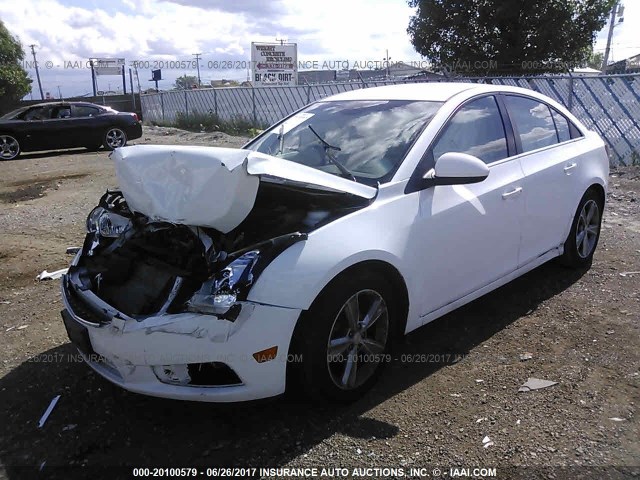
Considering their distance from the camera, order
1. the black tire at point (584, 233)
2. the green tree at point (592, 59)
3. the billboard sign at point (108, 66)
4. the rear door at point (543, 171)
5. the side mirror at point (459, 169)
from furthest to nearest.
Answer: the billboard sign at point (108, 66) < the green tree at point (592, 59) < the black tire at point (584, 233) < the rear door at point (543, 171) < the side mirror at point (459, 169)

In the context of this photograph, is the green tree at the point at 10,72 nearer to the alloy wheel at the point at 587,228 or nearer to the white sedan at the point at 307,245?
the white sedan at the point at 307,245

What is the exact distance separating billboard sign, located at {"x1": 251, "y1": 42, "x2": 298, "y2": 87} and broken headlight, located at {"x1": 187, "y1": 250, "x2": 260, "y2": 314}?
25886 mm

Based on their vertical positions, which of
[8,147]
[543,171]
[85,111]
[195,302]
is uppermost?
[543,171]

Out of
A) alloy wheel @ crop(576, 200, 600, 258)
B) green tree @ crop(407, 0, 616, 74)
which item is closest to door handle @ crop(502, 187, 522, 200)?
alloy wheel @ crop(576, 200, 600, 258)

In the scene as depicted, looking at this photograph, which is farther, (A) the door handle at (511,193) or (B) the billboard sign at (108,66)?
(B) the billboard sign at (108,66)

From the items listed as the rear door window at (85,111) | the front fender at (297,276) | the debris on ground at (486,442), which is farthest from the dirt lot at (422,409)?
the rear door window at (85,111)

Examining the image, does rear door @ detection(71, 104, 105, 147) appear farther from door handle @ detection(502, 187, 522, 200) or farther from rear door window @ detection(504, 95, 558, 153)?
door handle @ detection(502, 187, 522, 200)

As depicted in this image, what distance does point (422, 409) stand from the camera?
2953mm

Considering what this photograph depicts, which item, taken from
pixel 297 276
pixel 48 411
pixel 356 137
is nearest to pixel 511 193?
pixel 356 137

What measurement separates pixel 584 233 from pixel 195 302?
362cm

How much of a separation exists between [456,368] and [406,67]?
27422mm

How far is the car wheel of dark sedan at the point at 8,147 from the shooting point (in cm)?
1448

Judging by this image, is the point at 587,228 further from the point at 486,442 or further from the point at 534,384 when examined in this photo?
the point at 486,442

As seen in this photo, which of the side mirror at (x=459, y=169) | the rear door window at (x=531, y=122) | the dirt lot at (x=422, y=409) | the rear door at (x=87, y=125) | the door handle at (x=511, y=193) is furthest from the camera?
the rear door at (x=87, y=125)
